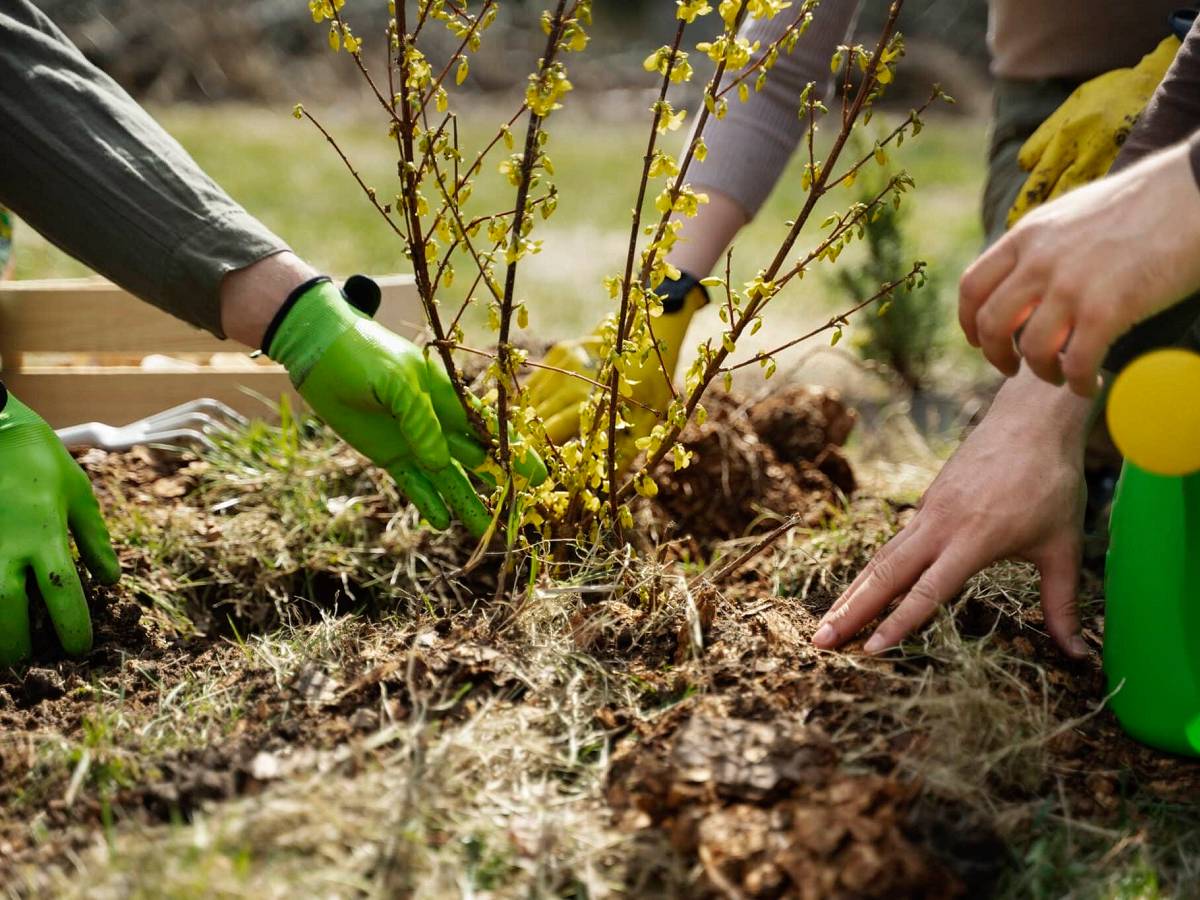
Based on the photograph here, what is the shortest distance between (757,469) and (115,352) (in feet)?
5.35

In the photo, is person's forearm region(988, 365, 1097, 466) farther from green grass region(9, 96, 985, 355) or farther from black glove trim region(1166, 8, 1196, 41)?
green grass region(9, 96, 985, 355)

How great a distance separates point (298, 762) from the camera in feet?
4.22

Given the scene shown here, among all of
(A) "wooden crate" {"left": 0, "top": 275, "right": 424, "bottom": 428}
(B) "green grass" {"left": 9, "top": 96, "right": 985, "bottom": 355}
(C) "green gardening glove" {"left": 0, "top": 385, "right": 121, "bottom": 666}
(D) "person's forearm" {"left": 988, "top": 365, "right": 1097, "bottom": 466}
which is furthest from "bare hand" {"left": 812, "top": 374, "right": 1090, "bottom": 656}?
(B) "green grass" {"left": 9, "top": 96, "right": 985, "bottom": 355}

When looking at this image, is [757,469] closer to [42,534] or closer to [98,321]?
[42,534]

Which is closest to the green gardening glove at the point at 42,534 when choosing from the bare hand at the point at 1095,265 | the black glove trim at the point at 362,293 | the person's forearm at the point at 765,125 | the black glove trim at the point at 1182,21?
the black glove trim at the point at 362,293

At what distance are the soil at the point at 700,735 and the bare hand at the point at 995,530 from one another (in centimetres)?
6

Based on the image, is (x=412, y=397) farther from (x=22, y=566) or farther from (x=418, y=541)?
(x=22, y=566)

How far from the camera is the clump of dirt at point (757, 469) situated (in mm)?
2314

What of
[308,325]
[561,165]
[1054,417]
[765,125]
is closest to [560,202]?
[561,165]

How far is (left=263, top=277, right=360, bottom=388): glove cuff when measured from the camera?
73.2 inches

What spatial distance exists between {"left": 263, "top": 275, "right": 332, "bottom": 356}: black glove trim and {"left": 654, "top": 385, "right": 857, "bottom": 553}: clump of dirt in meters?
0.80

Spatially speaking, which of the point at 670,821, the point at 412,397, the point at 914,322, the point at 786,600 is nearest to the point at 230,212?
the point at 412,397

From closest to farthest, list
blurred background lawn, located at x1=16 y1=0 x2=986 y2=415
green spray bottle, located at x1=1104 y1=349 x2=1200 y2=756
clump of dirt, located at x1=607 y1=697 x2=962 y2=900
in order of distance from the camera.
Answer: clump of dirt, located at x1=607 y1=697 x2=962 y2=900 < green spray bottle, located at x1=1104 y1=349 x2=1200 y2=756 < blurred background lawn, located at x1=16 y1=0 x2=986 y2=415

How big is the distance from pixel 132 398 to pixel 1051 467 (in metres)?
2.10
